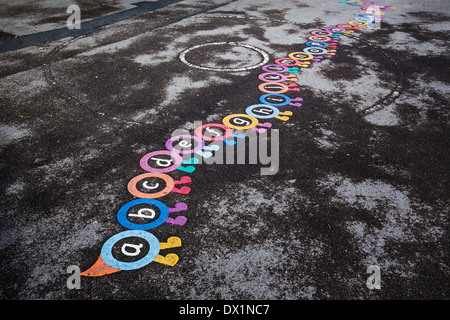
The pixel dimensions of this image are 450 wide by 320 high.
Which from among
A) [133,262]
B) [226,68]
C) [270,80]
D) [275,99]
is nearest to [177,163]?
[133,262]

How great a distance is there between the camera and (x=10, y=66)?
22.8ft

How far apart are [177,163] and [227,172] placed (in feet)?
2.19

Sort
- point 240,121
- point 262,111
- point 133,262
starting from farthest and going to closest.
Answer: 1. point 262,111
2. point 240,121
3. point 133,262

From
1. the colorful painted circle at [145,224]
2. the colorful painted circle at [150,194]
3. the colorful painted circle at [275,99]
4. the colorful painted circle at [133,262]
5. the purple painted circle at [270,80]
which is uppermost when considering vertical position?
the purple painted circle at [270,80]

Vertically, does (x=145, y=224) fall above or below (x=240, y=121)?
below

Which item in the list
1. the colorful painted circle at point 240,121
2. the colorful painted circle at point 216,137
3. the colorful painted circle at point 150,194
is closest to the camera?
the colorful painted circle at point 150,194

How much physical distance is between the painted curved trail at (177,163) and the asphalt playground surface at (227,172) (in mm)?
48

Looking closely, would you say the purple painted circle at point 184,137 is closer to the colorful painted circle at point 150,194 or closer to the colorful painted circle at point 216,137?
the colorful painted circle at point 216,137

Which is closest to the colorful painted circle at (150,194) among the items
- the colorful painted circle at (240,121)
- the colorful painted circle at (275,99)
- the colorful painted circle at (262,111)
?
the colorful painted circle at (240,121)

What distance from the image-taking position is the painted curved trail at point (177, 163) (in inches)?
124

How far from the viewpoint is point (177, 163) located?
4.34 meters

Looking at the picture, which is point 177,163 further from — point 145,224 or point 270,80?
point 270,80

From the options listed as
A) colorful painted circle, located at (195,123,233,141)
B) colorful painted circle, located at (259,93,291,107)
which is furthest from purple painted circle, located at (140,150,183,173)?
colorful painted circle, located at (259,93,291,107)
